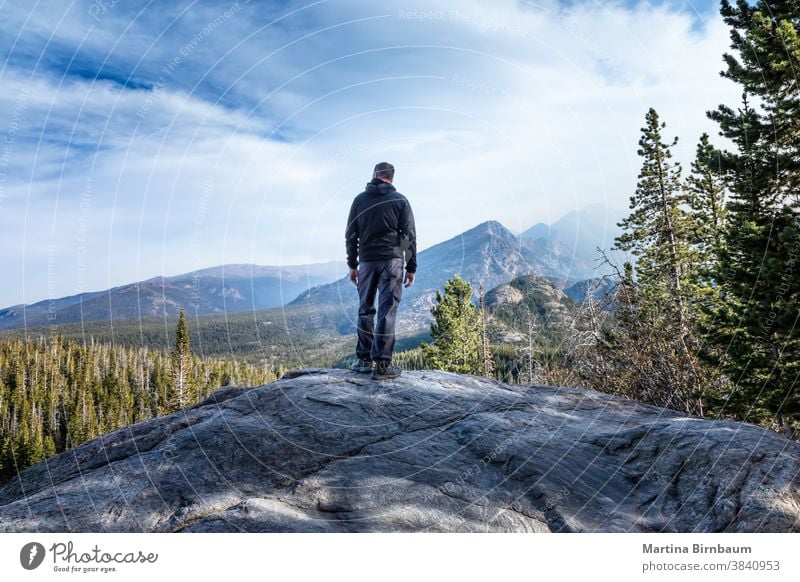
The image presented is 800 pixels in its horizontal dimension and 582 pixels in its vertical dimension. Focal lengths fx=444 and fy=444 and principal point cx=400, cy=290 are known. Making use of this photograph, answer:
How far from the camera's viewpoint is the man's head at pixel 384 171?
815 cm

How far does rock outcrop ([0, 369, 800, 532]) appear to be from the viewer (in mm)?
4684

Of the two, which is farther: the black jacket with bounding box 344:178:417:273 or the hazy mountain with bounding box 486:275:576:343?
the hazy mountain with bounding box 486:275:576:343

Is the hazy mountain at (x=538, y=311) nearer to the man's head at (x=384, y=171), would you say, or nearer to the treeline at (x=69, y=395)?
the man's head at (x=384, y=171)

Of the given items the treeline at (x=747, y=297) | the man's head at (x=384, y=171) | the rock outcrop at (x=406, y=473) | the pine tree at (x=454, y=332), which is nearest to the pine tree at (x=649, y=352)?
the treeline at (x=747, y=297)

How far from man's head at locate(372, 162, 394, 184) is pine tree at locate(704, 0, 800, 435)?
34.6 ft

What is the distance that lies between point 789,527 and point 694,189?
3231 centimetres

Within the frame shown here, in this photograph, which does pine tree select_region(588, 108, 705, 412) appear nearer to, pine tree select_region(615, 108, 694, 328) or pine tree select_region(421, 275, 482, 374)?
pine tree select_region(615, 108, 694, 328)

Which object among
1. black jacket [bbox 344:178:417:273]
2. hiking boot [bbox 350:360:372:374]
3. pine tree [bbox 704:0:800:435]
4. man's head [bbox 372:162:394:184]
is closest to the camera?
black jacket [bbox 344:178:417:273]

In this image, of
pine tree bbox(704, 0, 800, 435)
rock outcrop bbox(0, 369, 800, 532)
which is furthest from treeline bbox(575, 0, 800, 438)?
rock outcrop bbox(0, 369, 800, 532)

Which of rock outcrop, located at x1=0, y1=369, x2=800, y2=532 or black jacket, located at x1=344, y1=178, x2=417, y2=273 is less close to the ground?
black jacket, located at x1=344, y1=178, x2=417, y2=273

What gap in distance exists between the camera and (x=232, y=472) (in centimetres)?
544

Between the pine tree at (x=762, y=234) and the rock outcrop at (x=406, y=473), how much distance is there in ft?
25.8

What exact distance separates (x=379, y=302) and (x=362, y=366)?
1390mm
